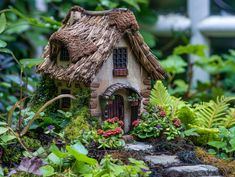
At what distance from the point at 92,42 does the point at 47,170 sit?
97 centimetres

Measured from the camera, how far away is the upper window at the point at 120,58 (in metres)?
3.56

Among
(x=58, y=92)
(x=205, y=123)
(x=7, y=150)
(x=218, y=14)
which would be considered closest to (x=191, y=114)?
(x=205, y=123)

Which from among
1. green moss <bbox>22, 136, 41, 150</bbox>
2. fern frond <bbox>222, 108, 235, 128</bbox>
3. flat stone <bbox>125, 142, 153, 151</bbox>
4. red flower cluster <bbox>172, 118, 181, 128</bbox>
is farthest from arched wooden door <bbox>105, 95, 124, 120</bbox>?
fern frond <bbox>222, 108, 235, 128</bbox>

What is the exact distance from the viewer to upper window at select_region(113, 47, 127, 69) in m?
3.56

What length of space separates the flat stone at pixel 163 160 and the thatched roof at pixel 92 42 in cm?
59

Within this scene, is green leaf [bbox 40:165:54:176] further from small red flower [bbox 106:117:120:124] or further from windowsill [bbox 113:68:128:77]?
windowsill [bbox 113:68:128:77]

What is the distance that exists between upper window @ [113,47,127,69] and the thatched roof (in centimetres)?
6

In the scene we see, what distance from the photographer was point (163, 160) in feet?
10.7

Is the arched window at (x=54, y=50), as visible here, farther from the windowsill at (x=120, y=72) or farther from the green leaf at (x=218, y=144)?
the green leaf at (x=218, y=144)

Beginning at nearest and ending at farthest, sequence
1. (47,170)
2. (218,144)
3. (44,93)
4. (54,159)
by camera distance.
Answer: (47,170) < (54,159) < (218,144) < (44,93)

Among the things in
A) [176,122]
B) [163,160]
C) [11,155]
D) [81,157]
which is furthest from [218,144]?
[11,155]

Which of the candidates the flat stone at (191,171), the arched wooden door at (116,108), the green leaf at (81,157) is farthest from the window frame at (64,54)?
the flat stone at (191,171)

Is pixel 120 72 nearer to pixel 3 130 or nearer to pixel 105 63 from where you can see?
pixel 105 63

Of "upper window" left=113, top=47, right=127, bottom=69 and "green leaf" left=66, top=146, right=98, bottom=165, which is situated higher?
"upper window" left=113, top=47, right=127, bottom=69
